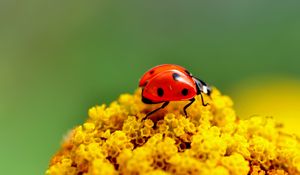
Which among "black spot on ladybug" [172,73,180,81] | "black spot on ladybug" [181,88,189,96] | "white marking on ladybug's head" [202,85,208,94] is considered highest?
"white marking on ladybug's head" [202,85,208,94]

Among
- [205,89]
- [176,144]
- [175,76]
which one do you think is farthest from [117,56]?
[176,144]

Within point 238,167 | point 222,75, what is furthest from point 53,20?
A: point 238,167

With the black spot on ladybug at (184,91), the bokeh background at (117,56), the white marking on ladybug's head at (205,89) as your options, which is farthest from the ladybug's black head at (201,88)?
the bokeh background at (117,56)

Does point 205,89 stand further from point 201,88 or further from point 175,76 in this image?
point 175,76

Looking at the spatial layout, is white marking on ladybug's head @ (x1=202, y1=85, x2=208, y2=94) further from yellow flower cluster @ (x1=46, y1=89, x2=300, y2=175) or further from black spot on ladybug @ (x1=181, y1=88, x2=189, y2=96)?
black spot on ladybug @ (x1=181, y1=88, x2=189, y2=96)

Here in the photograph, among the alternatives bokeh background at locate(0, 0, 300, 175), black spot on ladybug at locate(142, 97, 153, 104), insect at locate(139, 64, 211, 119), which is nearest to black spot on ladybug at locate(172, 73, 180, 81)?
insect at locate(139, 64, 211, 119)

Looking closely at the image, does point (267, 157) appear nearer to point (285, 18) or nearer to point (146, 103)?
point (146, 103)

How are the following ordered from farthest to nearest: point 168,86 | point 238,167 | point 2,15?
point 2,15 → point 168,86 → point 238,167
